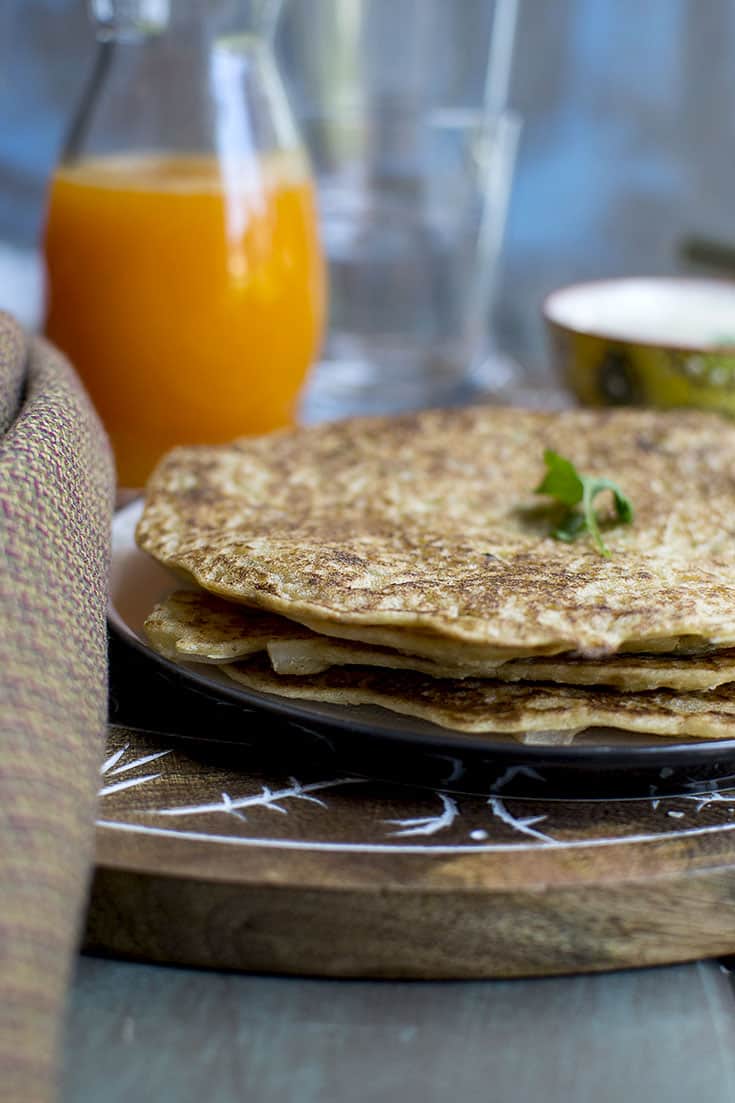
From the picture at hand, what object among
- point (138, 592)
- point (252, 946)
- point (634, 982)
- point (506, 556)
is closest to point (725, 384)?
point (506, 556)

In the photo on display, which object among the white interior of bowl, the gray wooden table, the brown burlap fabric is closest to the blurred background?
the white interior of bowl

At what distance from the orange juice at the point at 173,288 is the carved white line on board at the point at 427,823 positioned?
0.82m

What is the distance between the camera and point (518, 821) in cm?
82

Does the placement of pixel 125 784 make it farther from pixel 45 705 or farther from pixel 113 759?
pixel 45 705

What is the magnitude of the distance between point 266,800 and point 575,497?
0.38 metres

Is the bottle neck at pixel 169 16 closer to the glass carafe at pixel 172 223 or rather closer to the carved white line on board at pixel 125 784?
the glass carafe at pixel 172 223

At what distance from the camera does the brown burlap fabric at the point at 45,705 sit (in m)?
0.57

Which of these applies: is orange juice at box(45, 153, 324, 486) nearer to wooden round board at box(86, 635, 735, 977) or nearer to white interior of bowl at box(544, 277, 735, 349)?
white interior of bowl at box(544, 277, 735, 349)

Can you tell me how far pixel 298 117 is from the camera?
87.0 inches

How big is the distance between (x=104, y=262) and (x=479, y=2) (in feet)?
4.21

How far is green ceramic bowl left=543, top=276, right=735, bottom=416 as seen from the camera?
61.4 inches

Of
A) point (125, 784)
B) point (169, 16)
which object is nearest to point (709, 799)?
point (125, 784)

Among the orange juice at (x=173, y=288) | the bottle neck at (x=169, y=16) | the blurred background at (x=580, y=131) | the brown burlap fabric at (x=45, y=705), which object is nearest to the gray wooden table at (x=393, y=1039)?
the brown burlap fabric at (x=45, y=705)

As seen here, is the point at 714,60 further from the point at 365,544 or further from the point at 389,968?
the point at 389,968
